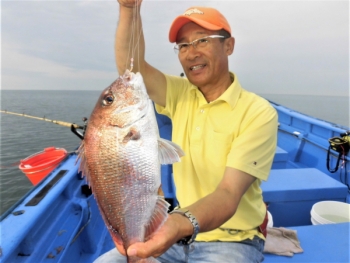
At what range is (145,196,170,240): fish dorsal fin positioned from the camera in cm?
133

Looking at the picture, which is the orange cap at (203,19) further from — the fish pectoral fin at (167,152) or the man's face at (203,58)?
the fish pectoral fin at (167,152)

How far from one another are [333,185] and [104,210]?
3.13 m

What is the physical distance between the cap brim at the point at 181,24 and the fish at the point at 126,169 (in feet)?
3.25

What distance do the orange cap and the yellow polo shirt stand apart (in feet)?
1.70

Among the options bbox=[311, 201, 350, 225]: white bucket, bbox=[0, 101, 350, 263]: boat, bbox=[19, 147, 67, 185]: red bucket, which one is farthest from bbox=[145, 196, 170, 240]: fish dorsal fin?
bbox=[19, 147, 67, 185]: red bucket

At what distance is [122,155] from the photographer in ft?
4.89

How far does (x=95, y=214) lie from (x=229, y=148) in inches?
99.2

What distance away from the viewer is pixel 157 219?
4.48 ft

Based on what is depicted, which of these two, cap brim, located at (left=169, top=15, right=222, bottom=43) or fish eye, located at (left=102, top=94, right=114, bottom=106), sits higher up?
cap brim, located at (left=169, top=15, right=222, bottom=43)

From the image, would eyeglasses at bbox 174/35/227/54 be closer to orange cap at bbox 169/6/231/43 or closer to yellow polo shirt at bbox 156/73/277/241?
orange cap at bbox 169/6/231/43

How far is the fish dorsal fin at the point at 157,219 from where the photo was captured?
1335mm

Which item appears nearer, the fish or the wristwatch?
the wristwatch

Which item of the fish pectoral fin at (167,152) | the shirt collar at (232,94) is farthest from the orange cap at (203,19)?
the fish pectoral fin at (167,152)

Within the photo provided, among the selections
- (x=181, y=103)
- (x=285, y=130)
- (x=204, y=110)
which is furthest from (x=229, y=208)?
(x=285, y=130)
